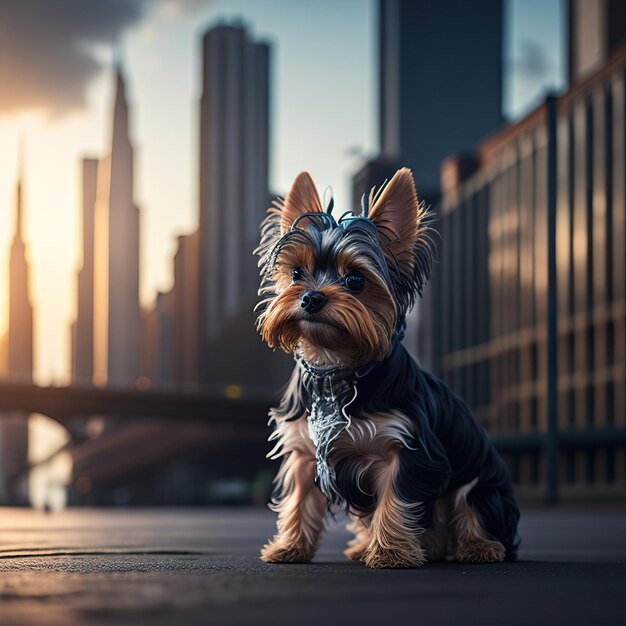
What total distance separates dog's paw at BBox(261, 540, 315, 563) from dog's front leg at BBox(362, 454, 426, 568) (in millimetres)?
362

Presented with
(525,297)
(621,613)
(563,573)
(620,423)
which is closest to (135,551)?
(563,573)

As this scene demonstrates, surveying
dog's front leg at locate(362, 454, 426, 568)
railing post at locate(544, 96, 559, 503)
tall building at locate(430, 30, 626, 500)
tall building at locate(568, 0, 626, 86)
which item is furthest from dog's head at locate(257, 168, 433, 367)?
tall building at locate(568, 0, 626, 86)

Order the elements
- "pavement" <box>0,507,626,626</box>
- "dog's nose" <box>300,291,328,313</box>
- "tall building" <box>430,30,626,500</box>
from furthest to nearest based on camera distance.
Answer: "tall building" <box>430,30,626,500</box>, "dog's nose" <box>300,291,328,313</box>, "pavement" <box>0,507,626,626</box>

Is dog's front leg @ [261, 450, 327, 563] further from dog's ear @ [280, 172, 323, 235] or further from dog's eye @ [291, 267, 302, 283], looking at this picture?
dog's ear @ [280, 172, 323, 235]

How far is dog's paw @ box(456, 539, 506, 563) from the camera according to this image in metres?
6.07

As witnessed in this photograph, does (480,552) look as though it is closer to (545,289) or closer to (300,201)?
(300,201)

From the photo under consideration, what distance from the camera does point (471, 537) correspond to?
6.11 meters

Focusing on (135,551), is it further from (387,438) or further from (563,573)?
(563,573)

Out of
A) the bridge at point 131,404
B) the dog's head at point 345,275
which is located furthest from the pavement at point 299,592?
the bridge at point 131,404

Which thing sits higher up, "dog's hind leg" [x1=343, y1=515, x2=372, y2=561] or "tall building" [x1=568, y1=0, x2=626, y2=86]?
"tall building" [x1=568, y1=0, x2=626, y2=86]

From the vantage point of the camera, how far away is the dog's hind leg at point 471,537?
6.08 meters

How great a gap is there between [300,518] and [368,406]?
0.69 metres

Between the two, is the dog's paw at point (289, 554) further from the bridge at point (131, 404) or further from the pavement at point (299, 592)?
the bridge at point (131, 404)

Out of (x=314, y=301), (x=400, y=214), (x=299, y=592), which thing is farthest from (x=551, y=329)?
(x=299, y=592)
